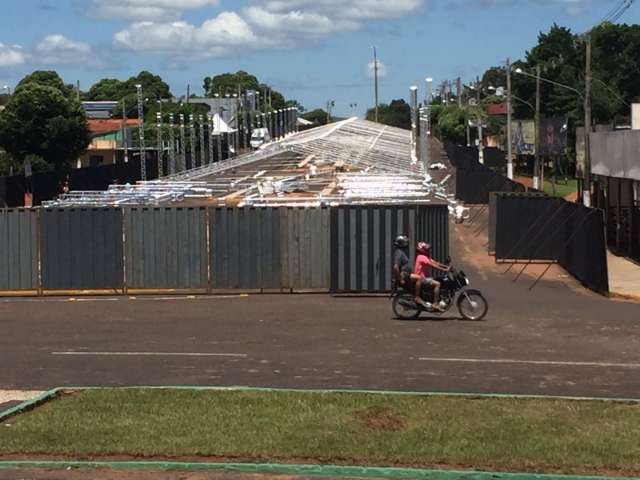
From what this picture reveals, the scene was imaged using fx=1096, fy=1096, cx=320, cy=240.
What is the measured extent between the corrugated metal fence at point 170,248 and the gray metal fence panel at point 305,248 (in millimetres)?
23

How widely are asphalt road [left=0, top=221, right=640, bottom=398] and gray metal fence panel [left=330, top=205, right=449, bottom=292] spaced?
602mm

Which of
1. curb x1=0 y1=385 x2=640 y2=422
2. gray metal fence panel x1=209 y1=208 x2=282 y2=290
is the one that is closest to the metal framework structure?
gray metal fence panel x1=209 y1=208 x2=282 y2=290

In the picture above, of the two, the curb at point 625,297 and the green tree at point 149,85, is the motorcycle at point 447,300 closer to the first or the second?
the curb at point 625,297

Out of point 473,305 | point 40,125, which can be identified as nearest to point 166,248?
point 473,305

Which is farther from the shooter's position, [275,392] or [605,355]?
[605,355]

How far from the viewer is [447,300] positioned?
20438 millimetres

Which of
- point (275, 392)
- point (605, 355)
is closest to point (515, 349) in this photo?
point (605, 355)

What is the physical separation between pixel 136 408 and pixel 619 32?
356ft

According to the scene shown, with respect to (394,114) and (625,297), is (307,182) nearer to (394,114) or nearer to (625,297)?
(625,297)

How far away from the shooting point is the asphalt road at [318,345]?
13.8 metres

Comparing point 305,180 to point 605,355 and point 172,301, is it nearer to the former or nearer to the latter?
point 172,301

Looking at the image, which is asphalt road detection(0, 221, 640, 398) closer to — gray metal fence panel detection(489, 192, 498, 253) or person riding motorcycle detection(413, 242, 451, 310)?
person riding motorcycle detection(413, 242, 451, 310)

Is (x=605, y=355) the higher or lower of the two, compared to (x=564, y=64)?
lower

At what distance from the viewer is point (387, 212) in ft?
79.7
